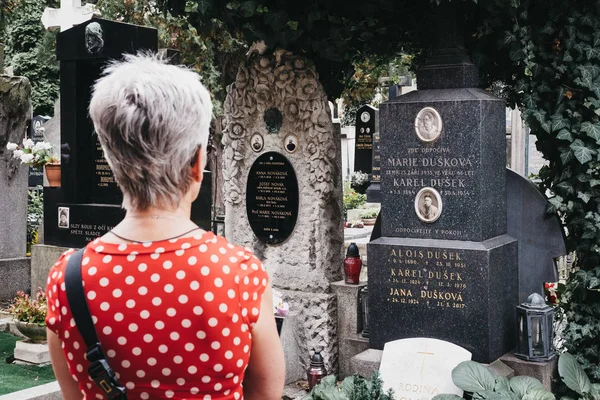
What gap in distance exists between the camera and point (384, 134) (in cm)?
608

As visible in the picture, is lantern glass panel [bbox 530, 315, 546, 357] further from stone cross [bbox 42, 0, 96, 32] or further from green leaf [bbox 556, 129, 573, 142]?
stone cross [bbox 42, 0, 96, 32]

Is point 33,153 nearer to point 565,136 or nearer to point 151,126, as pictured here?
point 565,136

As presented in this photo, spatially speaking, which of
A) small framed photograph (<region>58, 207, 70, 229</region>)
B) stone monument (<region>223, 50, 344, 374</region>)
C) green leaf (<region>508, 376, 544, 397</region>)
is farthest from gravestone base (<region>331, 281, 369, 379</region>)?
small framed photograph (<region>58, 207, 70, 229</region>)

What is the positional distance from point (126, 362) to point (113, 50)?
695 centimetres

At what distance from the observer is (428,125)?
5887mm

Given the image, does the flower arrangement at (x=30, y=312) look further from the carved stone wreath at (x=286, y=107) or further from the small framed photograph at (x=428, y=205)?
the small framed photograph at (x=428, y=205)

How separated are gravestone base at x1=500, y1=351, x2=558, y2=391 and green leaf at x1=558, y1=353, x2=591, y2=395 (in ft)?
0.41

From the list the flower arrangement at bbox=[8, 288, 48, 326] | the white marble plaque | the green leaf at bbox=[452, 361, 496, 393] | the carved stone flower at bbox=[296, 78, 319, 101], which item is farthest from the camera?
the flower arrangement at bbox=[8, 288, 48, 326]

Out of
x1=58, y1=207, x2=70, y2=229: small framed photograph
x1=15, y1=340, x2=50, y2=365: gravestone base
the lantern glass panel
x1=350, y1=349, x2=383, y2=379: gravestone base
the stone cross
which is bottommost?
x1=15, y1=340, x2=50, y2=365: gravestone base

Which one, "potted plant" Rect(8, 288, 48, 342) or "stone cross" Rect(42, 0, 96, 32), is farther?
"stone cross" Rect(42, 0, 96, 32)

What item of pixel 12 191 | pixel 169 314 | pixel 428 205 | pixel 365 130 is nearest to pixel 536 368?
pixel 428 205

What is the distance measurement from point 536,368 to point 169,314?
14.2ft

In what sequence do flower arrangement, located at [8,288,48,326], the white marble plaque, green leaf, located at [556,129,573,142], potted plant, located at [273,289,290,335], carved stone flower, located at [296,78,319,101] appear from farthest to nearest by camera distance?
flower arrangement, located at [8,288,48,326]
carved stone flower, located at [296,78,319,101]
potted plant, located at [273,289,290,335]
green leaf, located at [556,129,573,142]
the white marble plaque

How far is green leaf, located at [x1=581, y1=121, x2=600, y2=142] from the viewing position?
18.9ft
